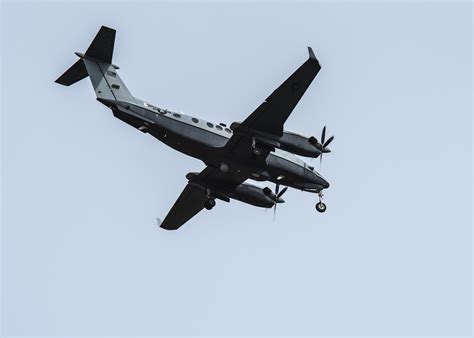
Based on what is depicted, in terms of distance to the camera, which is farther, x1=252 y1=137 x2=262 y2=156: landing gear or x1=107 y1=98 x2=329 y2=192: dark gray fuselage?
x1=252 y1=137 x2=262 y2=156: landing gear

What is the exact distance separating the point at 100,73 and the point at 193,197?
34.5ft

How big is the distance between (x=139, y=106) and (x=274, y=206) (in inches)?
441

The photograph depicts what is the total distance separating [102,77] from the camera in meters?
44.3

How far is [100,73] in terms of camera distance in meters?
44.3

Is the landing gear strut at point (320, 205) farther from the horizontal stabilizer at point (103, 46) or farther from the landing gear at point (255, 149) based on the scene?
the horizontal stabilizer at point (103, 46)

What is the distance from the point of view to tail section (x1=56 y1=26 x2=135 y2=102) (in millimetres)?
43969

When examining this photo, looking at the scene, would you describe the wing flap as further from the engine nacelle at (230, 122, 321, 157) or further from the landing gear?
the engine nacelle at (230, 122, 321, 157)

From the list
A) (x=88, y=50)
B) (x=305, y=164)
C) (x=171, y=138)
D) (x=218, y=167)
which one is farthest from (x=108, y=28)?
(x=305, y=164)

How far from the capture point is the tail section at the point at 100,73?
144ft

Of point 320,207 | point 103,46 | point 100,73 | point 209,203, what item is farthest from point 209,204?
point 103,46

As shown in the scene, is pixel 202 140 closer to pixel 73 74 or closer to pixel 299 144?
pixel 299 144

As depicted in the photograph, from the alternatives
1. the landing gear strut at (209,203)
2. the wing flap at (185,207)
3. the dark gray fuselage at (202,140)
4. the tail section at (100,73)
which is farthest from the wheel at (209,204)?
the tail section at (100,73)

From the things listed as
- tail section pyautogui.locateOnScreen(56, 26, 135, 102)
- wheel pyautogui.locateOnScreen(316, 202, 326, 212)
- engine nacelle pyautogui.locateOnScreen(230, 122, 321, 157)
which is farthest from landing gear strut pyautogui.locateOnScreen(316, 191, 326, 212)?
tail section pyautogui.locateOnScreen(56, 26, 135, 102)

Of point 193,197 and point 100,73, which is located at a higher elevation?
point 100,73
